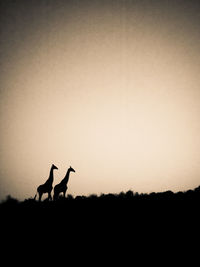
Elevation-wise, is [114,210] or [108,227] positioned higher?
[114,210]

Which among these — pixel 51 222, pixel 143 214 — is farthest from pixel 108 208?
pixel 51 222

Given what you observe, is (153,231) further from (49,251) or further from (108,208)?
(49,251)

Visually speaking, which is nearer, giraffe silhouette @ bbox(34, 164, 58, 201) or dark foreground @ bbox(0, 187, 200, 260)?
dark foreground @ bbox(0, 187, 200, 260)

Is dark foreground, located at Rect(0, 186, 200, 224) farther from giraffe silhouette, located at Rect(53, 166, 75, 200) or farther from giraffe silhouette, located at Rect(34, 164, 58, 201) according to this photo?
giraffe silhouette, located at Rect(53, 166, 75, 200)

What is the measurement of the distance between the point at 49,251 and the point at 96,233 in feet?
5.92

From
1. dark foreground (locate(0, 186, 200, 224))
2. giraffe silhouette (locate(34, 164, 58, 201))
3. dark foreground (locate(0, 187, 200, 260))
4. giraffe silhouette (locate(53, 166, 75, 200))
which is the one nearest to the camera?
dark foreground (locate(0, 187, 200, 260))

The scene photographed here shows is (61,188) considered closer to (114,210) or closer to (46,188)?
(46,188)

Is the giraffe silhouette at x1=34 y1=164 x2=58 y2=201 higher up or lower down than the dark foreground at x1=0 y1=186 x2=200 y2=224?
higher up

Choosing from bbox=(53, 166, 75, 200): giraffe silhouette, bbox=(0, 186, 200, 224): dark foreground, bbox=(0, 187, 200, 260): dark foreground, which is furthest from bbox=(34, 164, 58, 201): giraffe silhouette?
bbox=(0, 187, 200, 260): dark foreground

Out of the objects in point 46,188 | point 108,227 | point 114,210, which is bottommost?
point 108,227

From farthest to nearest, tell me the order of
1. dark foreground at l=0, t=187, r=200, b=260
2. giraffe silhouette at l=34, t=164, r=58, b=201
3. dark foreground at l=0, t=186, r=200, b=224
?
giraffe silhouette at l=34, t=164, r=58, b=201
dark foreground at l=0, t=186, r=200, b=224
dark foreground at l=0, t=187, r=200, b=260

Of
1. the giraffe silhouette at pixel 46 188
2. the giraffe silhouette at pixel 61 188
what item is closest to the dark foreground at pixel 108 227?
the giraffe silhouette at pixel 46 188

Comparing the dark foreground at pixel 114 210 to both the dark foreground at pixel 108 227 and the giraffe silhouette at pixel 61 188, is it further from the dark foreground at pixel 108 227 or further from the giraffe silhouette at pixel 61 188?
the giraffe silhouette at pixel 61 188

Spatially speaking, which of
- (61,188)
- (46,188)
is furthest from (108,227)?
(46,188)
